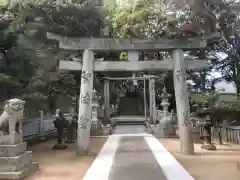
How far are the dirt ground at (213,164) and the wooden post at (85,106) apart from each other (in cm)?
320

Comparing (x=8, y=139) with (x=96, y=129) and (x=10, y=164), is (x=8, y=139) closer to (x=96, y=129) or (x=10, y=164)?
(x=10, y=164)

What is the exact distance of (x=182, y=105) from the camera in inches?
410

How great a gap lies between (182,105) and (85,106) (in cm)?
340

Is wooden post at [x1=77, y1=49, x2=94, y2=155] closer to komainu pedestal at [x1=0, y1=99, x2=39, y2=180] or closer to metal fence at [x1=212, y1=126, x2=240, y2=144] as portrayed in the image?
komainu pedestal at [x1=0, y1=99, x2=39, y2=180]

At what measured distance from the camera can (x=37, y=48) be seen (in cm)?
1066

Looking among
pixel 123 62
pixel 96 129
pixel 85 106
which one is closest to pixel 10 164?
pixel 85 106

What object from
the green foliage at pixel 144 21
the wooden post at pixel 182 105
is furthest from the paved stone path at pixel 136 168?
the green foliage at pixel 144 21

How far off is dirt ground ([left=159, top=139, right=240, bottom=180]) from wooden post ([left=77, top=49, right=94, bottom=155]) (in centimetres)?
320

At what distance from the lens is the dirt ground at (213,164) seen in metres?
6.68

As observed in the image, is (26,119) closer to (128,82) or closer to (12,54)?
(12,54)

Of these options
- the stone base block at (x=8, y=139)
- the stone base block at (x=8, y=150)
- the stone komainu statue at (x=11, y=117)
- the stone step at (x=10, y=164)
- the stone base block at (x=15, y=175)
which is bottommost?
the stone base block at (x=15, y=175)

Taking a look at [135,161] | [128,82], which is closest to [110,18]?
[135,161]

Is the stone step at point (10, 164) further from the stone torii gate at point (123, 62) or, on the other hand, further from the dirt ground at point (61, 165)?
the stone torii gate at point (123, 62)

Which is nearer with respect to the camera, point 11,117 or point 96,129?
point 11,117
